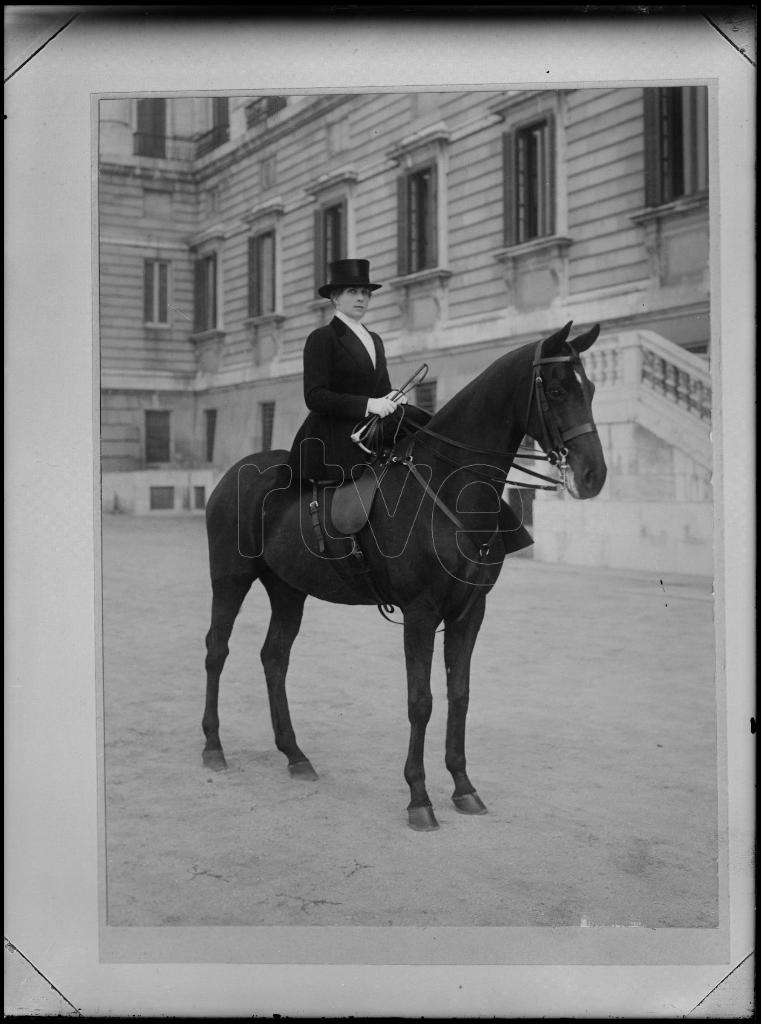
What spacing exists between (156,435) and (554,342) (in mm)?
1864

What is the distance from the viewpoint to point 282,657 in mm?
4500

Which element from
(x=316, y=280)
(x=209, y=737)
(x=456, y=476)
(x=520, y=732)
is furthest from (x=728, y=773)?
(x=316, y=280)

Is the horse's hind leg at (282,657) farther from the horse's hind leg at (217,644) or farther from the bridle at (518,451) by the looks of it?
the bridle at (518,451)

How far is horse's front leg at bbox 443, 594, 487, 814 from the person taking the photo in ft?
13.5

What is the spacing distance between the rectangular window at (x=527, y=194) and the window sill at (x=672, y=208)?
452 mm

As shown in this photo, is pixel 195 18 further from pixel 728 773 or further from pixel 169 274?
pixel 728 773

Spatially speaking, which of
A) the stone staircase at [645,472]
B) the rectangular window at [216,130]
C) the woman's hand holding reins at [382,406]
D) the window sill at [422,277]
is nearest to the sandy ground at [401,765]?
the stone staircase at [645,472]

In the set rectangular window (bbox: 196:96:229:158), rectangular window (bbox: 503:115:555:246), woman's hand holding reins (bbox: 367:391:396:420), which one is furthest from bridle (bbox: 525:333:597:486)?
rectangular window (bbox: 196:96:229:158)

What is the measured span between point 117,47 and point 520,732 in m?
3.52

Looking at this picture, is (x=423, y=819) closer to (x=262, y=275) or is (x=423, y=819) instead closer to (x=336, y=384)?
(x=336, y=384)

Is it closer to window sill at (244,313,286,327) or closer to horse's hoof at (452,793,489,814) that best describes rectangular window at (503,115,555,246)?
window sill at (244,313,286,327)

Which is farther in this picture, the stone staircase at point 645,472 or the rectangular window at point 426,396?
the rectangular window at point 426,396

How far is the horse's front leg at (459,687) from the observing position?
13.5 ft

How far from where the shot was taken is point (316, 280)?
438 cm
